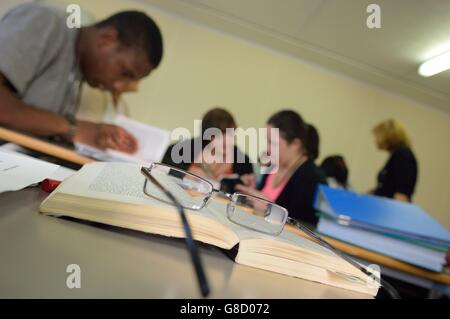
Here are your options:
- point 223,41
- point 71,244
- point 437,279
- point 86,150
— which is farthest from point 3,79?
point 437,279

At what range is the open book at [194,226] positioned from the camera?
10.7 inches

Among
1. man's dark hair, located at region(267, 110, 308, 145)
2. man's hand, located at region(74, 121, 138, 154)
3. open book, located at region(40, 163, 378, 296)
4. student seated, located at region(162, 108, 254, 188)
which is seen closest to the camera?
open book, located at region(40, 163, 378, 296)

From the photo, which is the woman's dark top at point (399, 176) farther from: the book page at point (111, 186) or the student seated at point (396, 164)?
the book page at point (111, 186)

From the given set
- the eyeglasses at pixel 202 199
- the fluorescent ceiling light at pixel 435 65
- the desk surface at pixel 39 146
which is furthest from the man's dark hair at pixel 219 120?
the eyeglasses at pixel 202 199

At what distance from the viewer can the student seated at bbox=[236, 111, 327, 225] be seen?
1.20 metres

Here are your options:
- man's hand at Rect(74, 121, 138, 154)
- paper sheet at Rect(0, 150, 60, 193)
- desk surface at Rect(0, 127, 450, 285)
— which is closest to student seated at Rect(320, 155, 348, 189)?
desk surface at Rect(0, 127, 450, 285)

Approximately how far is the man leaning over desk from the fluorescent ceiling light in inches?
49.7

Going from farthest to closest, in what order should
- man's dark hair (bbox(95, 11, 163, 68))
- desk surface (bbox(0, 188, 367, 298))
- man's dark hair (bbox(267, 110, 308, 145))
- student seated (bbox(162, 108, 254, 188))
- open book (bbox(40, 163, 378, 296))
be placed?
1. man's dark hair (bbox(267, 110, 308, 145))
2. student seated (bbox(162, 108, 254, 188))
3. man's dark hair (bbox(95, 11, 163, 68))
4. open book (bbox(40, 163, 378, 296))
5. desk surface (bbox(0, 188, 367, 298))

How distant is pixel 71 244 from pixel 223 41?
62.2 inches

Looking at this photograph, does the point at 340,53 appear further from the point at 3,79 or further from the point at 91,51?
the point at 3,79

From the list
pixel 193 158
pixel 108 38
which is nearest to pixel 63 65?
pixel 108 38

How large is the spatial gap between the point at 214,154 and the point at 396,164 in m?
1.00

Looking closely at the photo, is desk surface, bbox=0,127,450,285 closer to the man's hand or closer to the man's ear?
the man's hand
